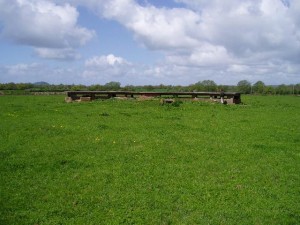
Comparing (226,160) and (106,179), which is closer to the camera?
(106,179)

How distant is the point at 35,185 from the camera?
24.1 ft

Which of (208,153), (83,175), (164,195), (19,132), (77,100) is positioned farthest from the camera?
(77,100)

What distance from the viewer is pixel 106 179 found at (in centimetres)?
769

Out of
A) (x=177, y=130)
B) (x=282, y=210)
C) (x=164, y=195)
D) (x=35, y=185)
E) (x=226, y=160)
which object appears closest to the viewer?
(x=282, y=210)

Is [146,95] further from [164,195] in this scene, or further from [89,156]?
[164,195]

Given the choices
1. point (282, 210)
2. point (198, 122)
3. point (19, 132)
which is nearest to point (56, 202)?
point (282, 210)

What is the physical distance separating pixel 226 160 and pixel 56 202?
467 centimetres

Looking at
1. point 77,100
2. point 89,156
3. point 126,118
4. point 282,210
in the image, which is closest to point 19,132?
point 89,156

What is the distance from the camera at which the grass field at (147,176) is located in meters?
6.09

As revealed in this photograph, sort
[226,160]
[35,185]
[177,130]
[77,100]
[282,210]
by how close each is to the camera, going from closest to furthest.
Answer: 1. [282,210]
2. [35,185]
3. [226,160]
4. [177,130]
5. [77,100]

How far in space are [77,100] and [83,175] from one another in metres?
21.9

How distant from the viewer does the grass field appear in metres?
6.09

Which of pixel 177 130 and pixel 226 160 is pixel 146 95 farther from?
pixel 226 160

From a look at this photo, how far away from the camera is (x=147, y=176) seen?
7895 millimetres
